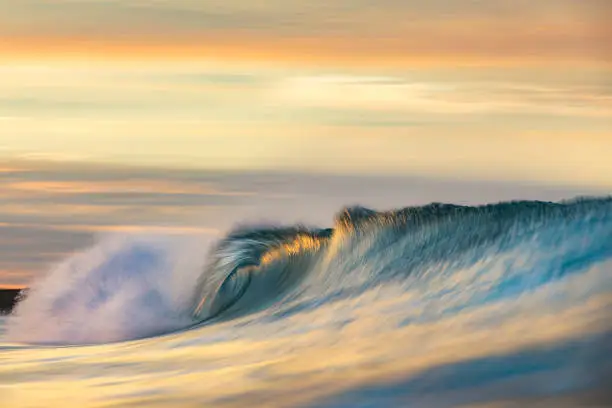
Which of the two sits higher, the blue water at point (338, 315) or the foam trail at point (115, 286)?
the foam trail at point (115, 286)

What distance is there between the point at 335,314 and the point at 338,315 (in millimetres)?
96

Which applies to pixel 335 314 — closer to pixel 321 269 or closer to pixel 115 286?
pixel 321 269

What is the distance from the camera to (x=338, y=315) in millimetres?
8836

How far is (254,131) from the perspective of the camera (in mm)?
11281

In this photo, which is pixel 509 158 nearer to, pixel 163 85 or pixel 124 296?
pixel 163 85

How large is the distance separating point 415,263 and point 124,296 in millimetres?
3492

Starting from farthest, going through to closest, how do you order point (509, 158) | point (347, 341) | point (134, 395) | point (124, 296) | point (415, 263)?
point (124, 296)
point (509, 158)
point (415, 263)
point (347, 341)
point (134, 395)

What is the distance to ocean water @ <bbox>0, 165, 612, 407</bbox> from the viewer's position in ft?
22.6

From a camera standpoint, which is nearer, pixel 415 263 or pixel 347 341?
pixel 347 341

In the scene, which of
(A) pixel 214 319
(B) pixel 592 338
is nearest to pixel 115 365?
(A) pixel 214 319

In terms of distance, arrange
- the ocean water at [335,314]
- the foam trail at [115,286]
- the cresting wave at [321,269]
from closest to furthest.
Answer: the ocean water at [335,314] → the cresting wave at [321,269] → the foam trail at [115,286]

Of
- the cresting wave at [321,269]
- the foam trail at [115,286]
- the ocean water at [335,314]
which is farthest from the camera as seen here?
the foam trail at [115,286]

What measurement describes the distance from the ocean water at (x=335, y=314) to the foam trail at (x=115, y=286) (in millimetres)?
18

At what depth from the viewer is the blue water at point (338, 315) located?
689 centimetres
